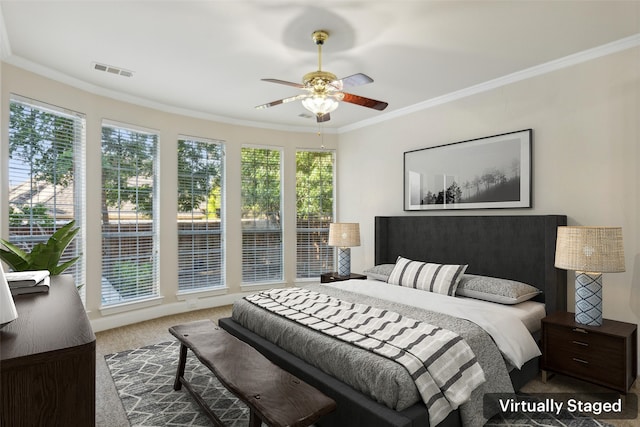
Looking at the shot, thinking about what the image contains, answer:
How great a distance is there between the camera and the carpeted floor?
8.02 feet

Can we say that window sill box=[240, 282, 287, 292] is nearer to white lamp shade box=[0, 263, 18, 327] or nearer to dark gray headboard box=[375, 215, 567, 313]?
dark gray headboard box=[375, 215, 567, 313]

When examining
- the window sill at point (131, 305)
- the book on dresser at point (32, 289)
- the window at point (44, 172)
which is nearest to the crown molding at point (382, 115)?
the window at point (44, 172)

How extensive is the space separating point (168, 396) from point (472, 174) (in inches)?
143

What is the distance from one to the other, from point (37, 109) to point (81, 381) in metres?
3.67

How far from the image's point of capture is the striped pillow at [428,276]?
11.6 feet

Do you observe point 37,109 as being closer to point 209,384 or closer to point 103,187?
point 103,187

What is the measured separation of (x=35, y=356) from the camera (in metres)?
1.00

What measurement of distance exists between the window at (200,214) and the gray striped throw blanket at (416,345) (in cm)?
247

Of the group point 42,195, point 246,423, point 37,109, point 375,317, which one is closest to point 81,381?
point 246,423

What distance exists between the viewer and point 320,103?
279 centimetres

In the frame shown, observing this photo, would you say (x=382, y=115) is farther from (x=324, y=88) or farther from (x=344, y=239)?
(x=324, y=88)

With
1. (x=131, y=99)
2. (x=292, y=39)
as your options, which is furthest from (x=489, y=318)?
(x=131, y=99)

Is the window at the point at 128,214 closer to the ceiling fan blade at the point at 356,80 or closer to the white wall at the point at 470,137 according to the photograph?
the white wall at the point at 470,137

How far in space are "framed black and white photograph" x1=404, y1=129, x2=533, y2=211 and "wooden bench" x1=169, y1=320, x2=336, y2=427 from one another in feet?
9.55
